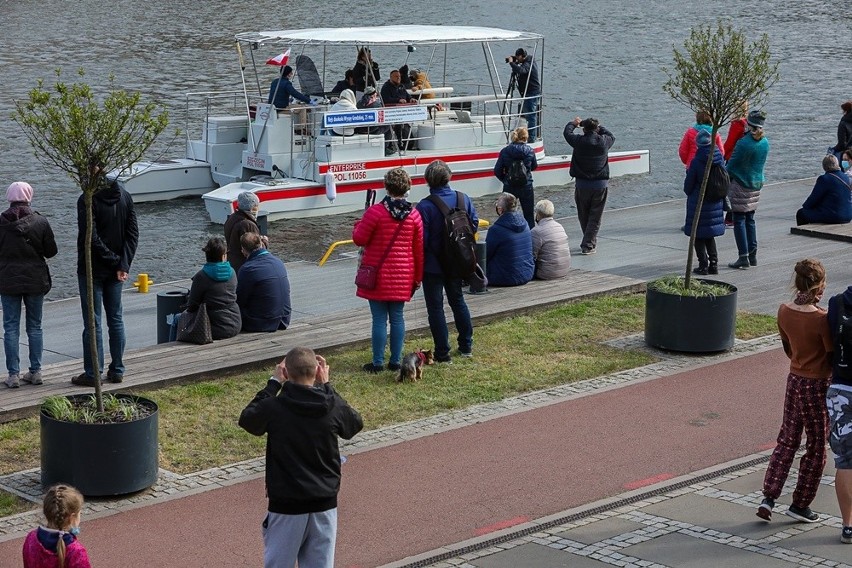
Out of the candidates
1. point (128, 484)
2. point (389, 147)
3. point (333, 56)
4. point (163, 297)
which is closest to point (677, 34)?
point (333, 56)

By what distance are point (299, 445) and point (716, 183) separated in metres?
9.47

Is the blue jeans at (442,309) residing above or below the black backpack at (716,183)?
below

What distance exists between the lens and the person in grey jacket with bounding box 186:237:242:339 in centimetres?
1184

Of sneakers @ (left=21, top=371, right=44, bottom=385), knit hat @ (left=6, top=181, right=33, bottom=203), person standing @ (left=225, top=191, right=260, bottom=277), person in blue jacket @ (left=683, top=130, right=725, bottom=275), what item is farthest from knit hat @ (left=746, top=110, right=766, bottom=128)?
sneakers @ (left=21, top=371, right=44, bottom=385)

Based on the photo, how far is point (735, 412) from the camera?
10.8 metres

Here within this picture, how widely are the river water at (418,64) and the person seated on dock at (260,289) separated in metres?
6.92

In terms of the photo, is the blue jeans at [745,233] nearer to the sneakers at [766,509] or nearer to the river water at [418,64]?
the river water at [418,64]

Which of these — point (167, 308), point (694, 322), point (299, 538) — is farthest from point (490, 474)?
point (167, 308)

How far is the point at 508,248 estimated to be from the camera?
1436 cm

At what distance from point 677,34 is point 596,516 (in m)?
53.9

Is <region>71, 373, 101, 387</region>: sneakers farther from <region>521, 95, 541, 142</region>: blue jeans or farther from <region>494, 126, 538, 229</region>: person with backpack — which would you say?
<region>521, 95, 541, 142</region>: blue jeans

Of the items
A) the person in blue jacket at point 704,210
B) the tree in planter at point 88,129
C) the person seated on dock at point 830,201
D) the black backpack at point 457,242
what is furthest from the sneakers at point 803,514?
the person seated on dock at point 830,201

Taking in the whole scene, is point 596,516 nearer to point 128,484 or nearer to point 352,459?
point 352,459

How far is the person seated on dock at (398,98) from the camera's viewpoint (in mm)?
24406
